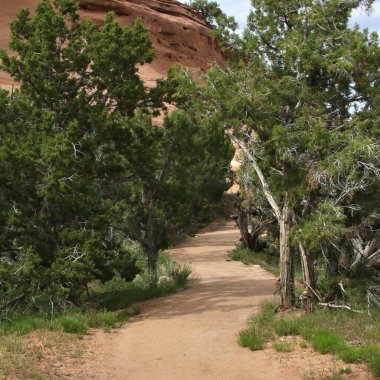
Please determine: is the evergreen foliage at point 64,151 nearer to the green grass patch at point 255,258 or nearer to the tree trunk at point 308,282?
the tree trunk at point 308,282

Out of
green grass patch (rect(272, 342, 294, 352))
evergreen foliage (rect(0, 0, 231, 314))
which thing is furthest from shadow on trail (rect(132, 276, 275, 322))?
green grass patch (rect(272, 342, 294, 352))

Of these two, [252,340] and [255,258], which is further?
[255,258]

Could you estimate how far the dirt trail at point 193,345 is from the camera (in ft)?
25.9

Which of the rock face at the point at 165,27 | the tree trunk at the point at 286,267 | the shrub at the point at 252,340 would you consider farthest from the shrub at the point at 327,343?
the rock face at the point at 165,27

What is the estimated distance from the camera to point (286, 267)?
11.3m

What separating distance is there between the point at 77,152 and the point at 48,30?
2742 mm

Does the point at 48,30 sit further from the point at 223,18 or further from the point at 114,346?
the point at 114,346

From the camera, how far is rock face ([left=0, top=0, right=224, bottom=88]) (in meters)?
45.7

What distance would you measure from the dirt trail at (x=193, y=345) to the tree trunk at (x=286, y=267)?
91cm

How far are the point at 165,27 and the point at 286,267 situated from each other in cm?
4325

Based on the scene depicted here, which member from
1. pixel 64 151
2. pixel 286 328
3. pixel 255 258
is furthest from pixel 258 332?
pixel 255 258

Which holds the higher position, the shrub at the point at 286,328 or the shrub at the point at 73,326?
the shrub at the point at 73,326

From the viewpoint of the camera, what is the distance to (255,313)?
1163cm

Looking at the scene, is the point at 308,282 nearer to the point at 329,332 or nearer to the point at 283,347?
the point at 329,332
